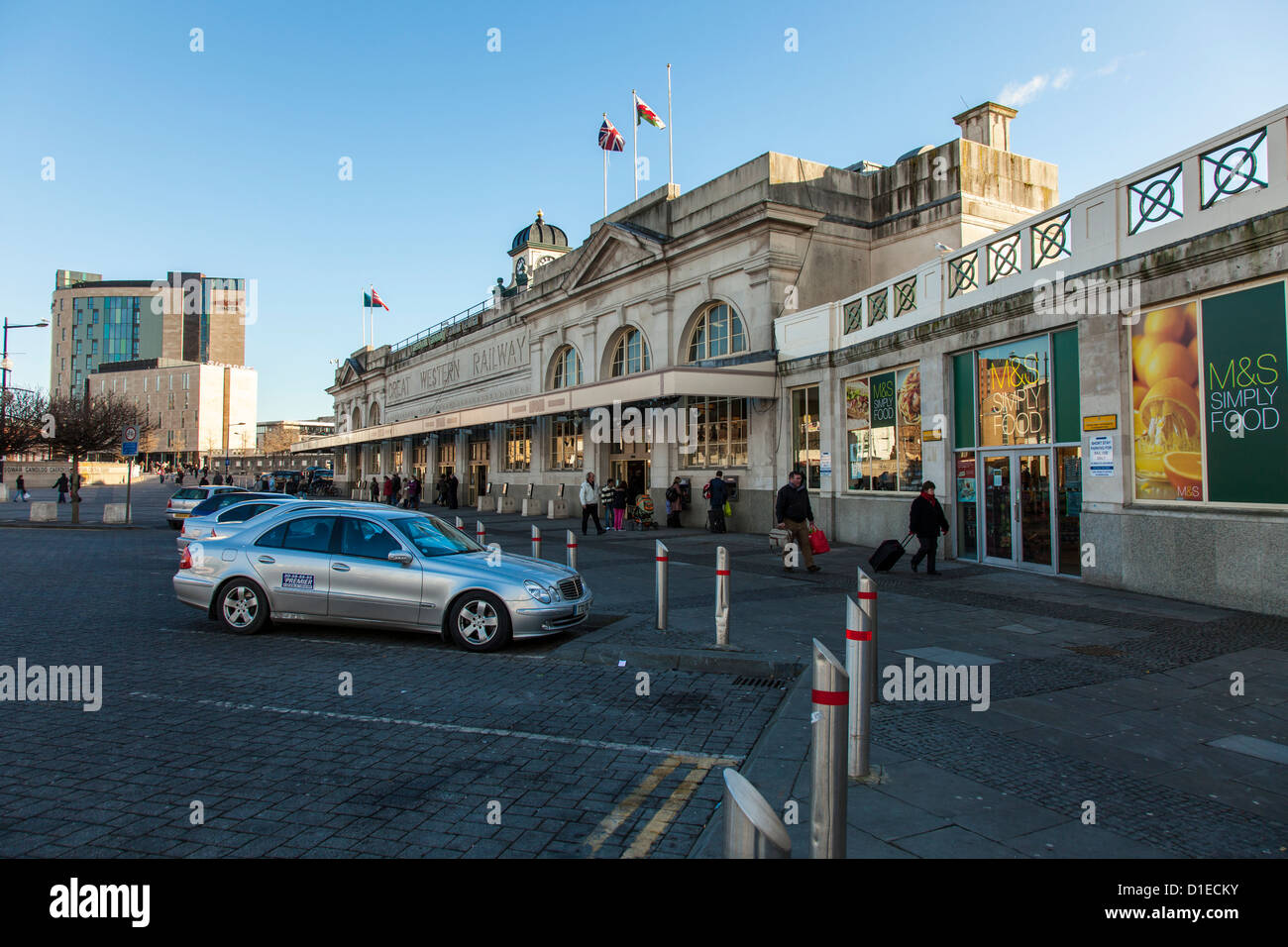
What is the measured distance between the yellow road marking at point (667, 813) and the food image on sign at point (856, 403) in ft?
47.4

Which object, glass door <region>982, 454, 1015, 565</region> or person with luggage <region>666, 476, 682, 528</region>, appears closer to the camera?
glass door <region>982, 454, 1015, 565</region>

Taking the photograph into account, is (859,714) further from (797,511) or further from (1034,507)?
(1034,507)

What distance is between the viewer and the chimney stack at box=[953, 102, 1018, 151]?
73.6 ft

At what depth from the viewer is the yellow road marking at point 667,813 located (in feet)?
12.1

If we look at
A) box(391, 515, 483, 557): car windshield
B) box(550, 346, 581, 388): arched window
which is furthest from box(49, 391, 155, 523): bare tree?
box(391, 515, 483, 557): car windshield

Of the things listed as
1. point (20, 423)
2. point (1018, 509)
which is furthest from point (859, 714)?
point (20, 423)

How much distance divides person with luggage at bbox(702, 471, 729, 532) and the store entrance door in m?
8.39

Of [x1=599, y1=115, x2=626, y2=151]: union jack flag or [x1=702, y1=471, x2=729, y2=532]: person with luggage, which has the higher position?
[x1=599, y1=115, x2=626, y2=151]: union jack flag

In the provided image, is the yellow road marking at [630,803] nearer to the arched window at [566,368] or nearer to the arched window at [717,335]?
the arched window at [717,335]

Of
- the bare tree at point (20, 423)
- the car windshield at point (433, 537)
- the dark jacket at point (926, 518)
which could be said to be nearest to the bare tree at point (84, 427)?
the bare tree at point (20, 423)

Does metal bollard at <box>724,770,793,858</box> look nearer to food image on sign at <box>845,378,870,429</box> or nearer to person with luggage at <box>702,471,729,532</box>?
food image on sign at <box>845,378,870,429</box>

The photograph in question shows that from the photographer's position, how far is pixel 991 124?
22469mm

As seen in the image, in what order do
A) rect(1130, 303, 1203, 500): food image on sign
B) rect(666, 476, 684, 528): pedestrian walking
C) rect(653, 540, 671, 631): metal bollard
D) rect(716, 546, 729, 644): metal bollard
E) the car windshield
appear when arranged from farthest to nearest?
rect(666, 476, 684, 528): pedestrian walking
rect(1130, 303, 1203, 500): food image on sign
rect(653, 540, 671, 631): metal bollard
the car windshield
rect(716, 546, 729, 644): metal bollard
